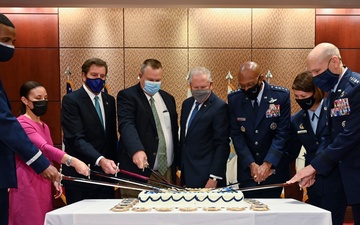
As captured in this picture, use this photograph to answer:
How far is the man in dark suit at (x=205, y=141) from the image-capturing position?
3.82 meters

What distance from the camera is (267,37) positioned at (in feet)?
26.9

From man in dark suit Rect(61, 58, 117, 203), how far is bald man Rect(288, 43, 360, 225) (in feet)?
5.23

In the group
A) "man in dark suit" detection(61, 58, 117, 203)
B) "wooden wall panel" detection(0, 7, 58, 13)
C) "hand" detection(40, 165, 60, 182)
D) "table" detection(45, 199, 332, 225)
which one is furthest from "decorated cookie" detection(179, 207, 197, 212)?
"wooden wall panel" detection(0, 7, 58, 13)

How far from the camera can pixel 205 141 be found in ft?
12.8

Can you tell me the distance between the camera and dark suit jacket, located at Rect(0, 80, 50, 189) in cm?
282

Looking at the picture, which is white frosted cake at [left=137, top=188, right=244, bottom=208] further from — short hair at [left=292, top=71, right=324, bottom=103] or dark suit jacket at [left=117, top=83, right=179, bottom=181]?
short hair at [left=292, top=71, right=324, bottom=103]

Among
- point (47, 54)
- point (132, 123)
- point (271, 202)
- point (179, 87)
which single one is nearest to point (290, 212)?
point (271, 202)

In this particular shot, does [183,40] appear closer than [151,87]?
No

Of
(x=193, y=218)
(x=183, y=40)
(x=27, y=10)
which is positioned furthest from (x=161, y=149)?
(x=27, y=10)

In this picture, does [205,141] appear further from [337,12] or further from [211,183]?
[337,12]

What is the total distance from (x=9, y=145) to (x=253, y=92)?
1881 millimetres

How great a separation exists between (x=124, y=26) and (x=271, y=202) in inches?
220

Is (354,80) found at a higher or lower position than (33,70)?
lower

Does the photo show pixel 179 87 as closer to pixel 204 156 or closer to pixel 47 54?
pixel 47 54
